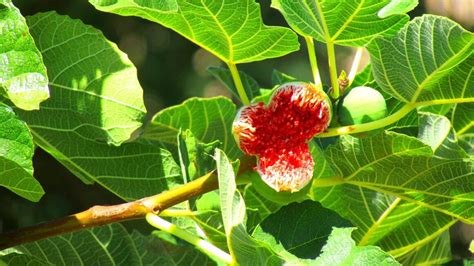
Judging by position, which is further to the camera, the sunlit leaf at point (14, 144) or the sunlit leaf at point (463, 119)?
the sunlit leaf at point (463, 119)

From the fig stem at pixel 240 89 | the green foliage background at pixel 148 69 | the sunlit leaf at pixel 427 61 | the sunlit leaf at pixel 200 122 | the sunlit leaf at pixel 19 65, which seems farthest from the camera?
the green foliage background at pixel 148 69

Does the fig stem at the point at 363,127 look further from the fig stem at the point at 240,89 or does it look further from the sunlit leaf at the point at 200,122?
the sunlit leaf at the point at 200,122

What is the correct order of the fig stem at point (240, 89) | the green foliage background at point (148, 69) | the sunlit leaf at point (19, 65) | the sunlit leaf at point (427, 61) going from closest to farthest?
the sunlit leaf at point (19, 65)
the sunlit leaf at point (427, 61)
the fig stem at point (240, 89)
the green foliage background at point (148, 69)

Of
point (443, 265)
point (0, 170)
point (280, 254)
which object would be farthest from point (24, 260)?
point (443, 265)

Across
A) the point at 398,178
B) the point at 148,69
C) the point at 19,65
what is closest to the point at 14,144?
the point at 19,65

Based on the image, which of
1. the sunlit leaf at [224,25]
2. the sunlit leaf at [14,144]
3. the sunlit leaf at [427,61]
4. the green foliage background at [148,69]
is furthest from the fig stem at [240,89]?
the green foliage background at [148,69]

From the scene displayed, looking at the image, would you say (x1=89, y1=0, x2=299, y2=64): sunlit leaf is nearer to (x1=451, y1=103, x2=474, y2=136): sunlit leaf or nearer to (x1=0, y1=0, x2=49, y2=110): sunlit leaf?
(x1=0, y1=0, x2=49, y2=110): sunlit leaf

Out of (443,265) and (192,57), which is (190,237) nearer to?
(443,265)

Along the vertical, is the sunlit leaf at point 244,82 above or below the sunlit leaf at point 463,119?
above
